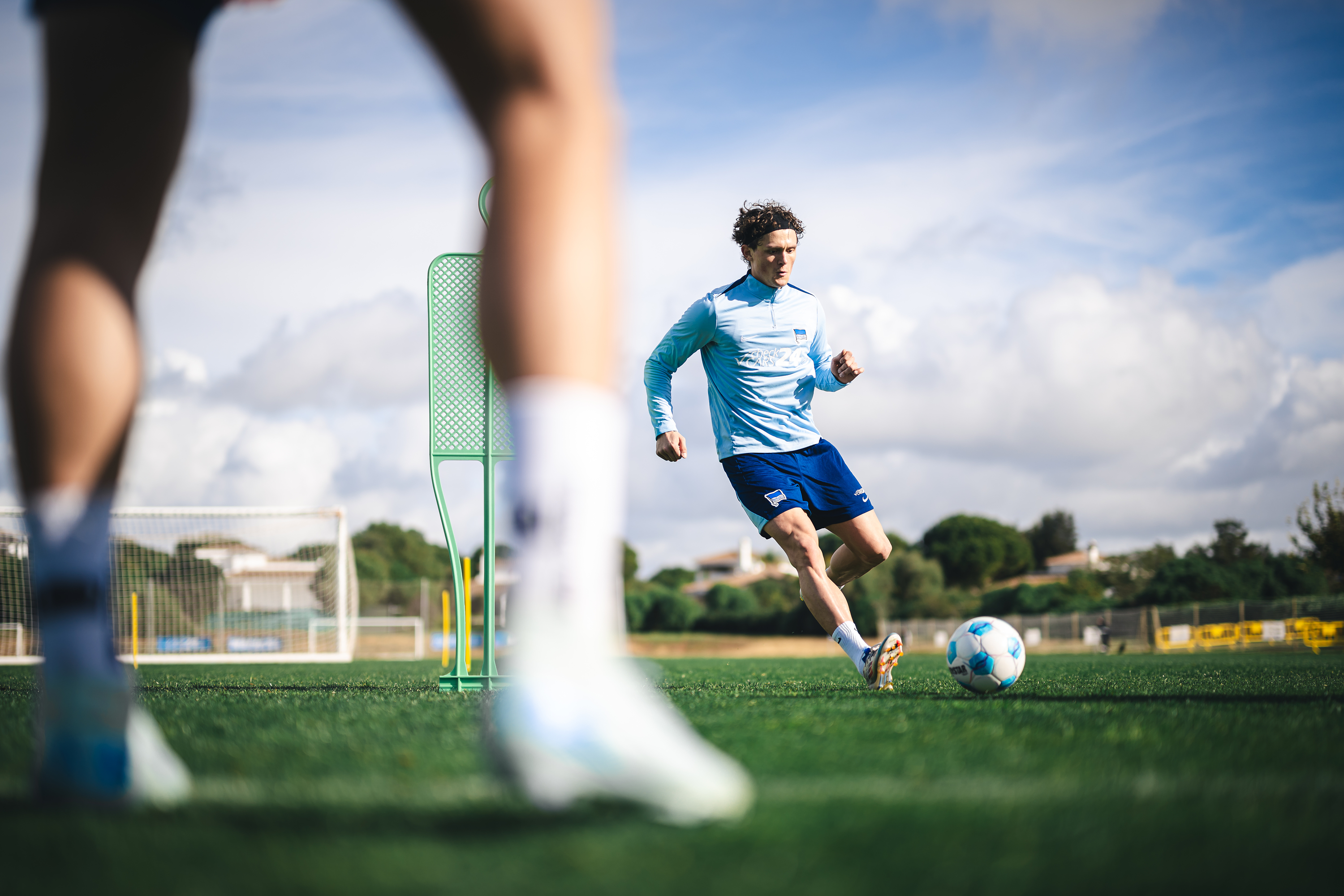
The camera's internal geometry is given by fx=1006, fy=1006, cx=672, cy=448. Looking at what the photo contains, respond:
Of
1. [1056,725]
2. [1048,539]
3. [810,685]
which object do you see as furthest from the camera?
[1048,539]

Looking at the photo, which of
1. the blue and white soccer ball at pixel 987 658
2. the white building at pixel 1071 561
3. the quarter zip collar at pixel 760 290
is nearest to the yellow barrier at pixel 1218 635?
the quarter zip collar at pixel 760 290

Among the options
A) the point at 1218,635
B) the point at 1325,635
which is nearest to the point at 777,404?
the point at 1325,635

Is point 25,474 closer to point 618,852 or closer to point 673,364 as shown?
point 618,852

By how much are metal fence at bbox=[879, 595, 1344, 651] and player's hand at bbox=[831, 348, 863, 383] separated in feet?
65.9

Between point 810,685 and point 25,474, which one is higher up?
point 25,474

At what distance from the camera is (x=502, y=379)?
1436mm

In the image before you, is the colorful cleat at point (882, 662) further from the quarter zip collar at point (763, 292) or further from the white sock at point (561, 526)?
the white sock at point (561, 526)

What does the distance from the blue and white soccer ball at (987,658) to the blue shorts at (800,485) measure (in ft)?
3.71

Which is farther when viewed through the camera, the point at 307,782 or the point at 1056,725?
the point at 1056,725

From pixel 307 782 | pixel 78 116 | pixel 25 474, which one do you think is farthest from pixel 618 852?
pixel 78 116

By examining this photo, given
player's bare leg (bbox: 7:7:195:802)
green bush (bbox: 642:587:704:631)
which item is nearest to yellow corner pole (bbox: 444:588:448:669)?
player's bare leg (bbox: 7:7:195:802)

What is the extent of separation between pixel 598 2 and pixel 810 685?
440 cm

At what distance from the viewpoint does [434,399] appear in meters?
6.14

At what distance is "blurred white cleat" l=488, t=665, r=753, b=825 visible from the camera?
4.26 feet
